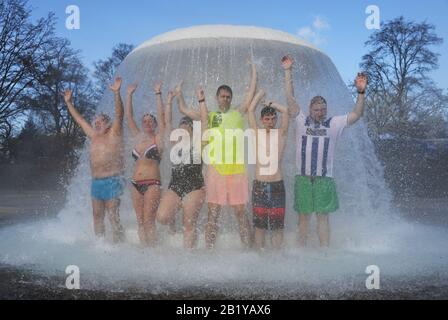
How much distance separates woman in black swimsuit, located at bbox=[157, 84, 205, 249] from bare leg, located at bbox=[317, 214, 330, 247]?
1.36 meters

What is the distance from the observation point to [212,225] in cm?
518

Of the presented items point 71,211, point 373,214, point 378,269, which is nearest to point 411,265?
point 378,269

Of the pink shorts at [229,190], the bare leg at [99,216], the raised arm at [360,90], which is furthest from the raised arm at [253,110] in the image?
the bare leg at [99,216]

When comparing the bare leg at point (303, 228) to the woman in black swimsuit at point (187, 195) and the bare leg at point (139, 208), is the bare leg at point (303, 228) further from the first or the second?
the bare leg at point (139, 208)

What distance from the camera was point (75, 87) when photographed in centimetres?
2017

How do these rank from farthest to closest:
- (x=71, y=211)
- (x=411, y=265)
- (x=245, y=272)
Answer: (x=71, y=211)
(x=411, y=265)
(x=245, y=272)

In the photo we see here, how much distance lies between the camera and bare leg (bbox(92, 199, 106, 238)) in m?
5.74

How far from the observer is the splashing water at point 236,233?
14.2 feet

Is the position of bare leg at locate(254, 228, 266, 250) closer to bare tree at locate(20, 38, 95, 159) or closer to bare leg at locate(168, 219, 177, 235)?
bare leg at locate(168, 219, 177, 235)

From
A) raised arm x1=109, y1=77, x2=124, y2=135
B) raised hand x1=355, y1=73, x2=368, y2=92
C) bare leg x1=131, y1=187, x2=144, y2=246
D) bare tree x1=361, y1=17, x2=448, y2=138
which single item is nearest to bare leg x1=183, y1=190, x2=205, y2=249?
bare leg x1=131, y1=187, x2=144, y2=246

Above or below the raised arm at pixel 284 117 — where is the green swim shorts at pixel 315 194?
below

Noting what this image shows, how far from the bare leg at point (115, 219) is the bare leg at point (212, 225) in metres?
1.18
